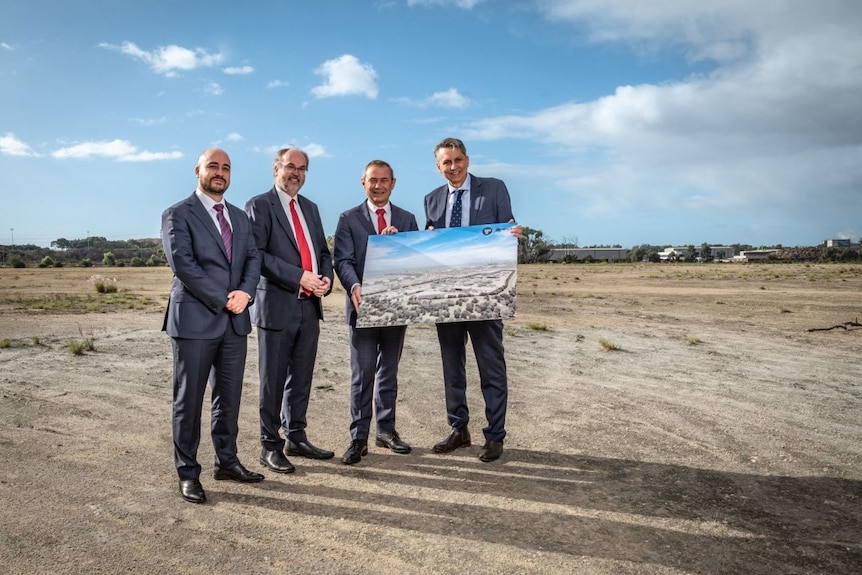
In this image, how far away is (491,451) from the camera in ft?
17.3

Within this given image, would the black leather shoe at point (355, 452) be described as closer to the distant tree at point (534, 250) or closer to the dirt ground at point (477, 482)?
the dirt ground at point (477, 482)

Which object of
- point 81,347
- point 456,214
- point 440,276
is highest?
point 456,214

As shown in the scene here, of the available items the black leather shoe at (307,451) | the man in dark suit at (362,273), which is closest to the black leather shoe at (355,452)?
the man in dark suit at (362,273)

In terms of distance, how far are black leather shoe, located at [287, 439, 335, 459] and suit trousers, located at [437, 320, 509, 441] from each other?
1.18 meters

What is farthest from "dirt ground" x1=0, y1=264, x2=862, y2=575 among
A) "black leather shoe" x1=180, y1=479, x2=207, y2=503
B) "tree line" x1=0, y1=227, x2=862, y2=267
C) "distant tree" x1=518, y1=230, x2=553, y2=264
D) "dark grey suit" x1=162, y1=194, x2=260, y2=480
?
"distant tree" x1=518, y1=230, x2=553, y2=264

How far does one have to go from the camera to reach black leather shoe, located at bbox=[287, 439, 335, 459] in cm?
529

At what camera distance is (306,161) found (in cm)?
520

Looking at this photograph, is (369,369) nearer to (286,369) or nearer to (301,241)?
(286,369)

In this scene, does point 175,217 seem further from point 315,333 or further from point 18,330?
point 18,330

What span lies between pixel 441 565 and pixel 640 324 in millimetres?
14165

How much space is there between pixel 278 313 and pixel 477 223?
5.97ft

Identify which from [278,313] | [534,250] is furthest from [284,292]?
[534,250]

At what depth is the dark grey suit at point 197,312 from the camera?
14.3 ft

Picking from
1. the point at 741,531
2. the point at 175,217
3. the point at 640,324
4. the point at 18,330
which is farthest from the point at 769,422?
the point at 18,330
